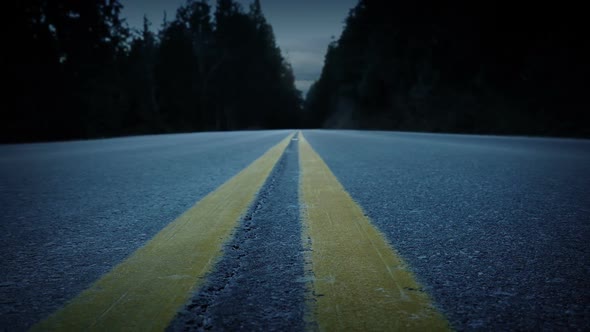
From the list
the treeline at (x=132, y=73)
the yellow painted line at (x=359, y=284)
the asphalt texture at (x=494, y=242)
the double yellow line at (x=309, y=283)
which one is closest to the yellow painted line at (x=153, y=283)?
the double yellow line at (x=309, y=283)

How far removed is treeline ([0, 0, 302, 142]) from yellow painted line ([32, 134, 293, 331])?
18.7 meters

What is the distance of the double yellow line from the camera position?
28.2 inches

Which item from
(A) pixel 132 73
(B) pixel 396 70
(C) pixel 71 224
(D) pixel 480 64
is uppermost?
(A) pixel 132 73

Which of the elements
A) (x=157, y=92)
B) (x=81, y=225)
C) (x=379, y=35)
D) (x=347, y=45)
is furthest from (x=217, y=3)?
(x=81, y=225)

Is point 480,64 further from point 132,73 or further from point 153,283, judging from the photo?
point 132,73

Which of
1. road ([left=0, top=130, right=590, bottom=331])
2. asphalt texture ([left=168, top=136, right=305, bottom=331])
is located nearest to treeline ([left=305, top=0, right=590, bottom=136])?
road ([left=0, top=130, right=590, bottom=331])

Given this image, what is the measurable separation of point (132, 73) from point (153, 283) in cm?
3785

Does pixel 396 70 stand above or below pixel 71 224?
above

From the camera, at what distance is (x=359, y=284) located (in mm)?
877

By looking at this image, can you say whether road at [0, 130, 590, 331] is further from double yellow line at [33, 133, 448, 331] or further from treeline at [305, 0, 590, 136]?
treeline at [305, 0, 590, 136]

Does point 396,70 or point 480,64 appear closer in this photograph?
point 480,64

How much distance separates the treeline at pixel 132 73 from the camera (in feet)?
56.7

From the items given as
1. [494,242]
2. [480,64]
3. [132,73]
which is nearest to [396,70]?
[480,64]

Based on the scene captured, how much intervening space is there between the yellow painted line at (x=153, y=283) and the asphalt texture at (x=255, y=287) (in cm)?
4
